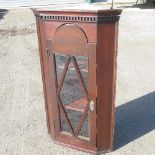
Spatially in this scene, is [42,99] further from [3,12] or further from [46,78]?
[3,12]

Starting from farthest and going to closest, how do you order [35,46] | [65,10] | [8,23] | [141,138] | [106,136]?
[8,23], [35,46], [141,138], [106,136], [65,10]

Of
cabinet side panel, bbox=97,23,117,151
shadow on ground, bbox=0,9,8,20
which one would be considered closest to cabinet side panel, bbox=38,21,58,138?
cabinet side panel, bbox=97,23,117,151

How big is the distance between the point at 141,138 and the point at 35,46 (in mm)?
7014

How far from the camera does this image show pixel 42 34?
4645 mm

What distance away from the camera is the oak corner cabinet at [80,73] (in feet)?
13.8

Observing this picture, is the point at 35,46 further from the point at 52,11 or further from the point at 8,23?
the point at 52,11

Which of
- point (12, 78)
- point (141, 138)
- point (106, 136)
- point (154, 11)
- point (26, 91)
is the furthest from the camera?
point (154, 11)

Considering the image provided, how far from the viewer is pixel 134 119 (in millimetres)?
6062

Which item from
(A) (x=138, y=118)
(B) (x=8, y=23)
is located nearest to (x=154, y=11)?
(B) (x=8, y=23)

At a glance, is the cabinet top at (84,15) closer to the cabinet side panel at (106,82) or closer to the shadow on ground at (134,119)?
the cabinet side panel at (106,82)

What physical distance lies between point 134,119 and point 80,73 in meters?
2.06

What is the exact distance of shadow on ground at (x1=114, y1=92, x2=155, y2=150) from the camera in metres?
5.48

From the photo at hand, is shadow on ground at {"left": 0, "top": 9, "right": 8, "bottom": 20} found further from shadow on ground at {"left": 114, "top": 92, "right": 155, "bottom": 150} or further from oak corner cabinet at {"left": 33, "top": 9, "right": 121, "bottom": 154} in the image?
oak corner cabinet at {"left": 33, "top": 9, "right": 121, "bottom": 154}

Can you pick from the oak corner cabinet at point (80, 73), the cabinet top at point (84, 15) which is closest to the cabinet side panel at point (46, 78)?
the oak corner cabinet at point (80, 73)
